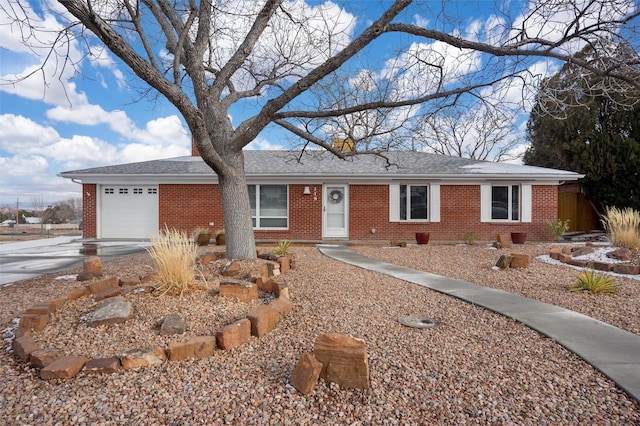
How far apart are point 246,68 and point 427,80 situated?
4.38 metres

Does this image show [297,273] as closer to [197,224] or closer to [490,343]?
[490,343]

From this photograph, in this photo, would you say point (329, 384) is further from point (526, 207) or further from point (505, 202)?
point (526, 207)

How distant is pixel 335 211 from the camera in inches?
535

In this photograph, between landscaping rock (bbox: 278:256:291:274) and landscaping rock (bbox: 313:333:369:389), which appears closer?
landscaping rock (bbox: 313:333:369:389)

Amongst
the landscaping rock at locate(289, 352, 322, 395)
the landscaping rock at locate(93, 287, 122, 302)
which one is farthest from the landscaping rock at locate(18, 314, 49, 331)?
the landscaping rock at locate(289, 352, 322, 395)

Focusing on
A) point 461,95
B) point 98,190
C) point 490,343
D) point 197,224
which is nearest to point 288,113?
point 461,95

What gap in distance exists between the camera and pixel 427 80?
6.90 meters

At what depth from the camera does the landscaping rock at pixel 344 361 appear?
7.59 ft

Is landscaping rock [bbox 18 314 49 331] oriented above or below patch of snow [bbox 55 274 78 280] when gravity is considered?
above

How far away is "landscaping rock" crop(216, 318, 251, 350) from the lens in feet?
9.33

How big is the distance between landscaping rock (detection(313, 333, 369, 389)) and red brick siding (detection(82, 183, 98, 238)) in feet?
45.4

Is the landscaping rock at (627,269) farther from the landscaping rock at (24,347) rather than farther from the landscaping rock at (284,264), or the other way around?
the landscaping rock at (24,347)

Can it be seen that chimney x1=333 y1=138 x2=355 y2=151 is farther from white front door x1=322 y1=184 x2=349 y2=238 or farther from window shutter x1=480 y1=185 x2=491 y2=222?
window shutter x1=480 y1=185 x2=491 y2=222

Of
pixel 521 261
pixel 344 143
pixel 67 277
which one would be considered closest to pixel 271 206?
pixel 344 143
